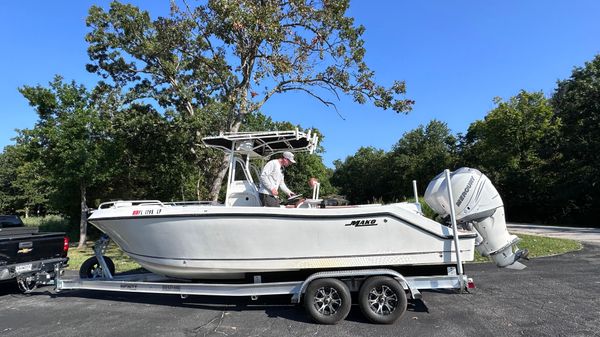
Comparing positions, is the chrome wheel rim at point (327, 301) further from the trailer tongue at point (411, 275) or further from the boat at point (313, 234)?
the boat at point (313, 234)

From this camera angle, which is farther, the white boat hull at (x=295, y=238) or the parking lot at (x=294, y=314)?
the white boat hull at (x=295, y=238)

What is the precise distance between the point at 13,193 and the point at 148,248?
175 ft

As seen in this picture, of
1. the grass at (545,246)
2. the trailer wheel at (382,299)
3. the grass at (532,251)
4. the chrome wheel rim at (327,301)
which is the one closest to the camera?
the trailer wheel at (382,299)

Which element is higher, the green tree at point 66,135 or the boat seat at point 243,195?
the green tree at point 66,135

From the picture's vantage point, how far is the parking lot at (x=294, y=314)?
5.01 m

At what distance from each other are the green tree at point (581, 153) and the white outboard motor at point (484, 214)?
2360cm

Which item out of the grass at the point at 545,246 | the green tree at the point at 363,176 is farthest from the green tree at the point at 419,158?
the grass at the point at 545,246

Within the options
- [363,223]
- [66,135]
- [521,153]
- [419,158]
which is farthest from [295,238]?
[419,158]

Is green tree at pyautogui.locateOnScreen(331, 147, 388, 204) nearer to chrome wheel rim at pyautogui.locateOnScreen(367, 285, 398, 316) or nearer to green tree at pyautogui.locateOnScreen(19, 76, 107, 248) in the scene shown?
green tree at pyautogui.locateOnScreen(19, 76, 107, 248)

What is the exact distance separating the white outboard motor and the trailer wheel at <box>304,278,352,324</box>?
5.78 ft

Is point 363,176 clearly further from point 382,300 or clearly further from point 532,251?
point 382,300

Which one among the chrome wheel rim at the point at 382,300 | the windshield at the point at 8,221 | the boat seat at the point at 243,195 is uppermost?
the boat seat at the point at 243,195

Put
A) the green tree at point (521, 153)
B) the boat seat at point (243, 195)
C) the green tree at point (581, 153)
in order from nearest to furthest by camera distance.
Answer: the boat seat at point (243, 195) → the green tree at point (581, 153) → the green tree at point (521, 153)

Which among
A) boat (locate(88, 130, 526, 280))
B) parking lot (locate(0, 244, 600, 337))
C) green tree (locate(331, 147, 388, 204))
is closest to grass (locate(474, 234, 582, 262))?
parking lot (locate(0, 244, 600, 337))
